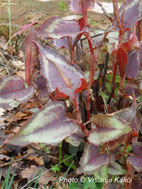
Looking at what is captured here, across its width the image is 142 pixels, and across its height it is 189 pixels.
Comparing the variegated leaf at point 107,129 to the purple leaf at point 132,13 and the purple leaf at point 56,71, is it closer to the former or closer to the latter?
the purple leaf at point 56,71

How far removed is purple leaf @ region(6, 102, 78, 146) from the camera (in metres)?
0.62

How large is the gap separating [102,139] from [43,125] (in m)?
0.18

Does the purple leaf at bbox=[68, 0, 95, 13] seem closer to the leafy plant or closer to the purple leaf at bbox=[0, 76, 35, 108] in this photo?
the purple leaf at bbox=[0, 76, 35, 108]

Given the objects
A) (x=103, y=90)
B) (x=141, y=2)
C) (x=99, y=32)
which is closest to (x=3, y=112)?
(x=103, y=90)

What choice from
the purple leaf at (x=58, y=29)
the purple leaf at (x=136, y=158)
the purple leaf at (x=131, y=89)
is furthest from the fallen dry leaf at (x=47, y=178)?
the purple leaf at (x=58, y=29)

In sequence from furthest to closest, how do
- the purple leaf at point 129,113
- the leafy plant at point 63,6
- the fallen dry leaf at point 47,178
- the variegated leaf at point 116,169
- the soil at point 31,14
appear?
the leafy plant at point 63,6 < the soil at point 31,14 < the fallen dry leaf at point 47,178 < the variegated leaf at point 116,169 < the purple leaf at point 129,113

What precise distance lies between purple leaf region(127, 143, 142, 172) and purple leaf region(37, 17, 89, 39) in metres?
0.43

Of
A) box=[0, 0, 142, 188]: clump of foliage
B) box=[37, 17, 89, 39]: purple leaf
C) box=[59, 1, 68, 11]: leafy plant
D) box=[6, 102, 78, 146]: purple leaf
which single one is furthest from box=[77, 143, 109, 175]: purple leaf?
box=[59, 1, 68, 11]: leafy plant

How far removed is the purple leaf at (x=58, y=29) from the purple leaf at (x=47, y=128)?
0.21 meters

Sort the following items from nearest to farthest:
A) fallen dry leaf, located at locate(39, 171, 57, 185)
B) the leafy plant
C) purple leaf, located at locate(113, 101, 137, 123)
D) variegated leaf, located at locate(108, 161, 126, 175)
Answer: purple leaf, located at locate(113, 101, 137, 123), variegated leaf, located at locate(108, 161, 126, 175), fallen dry leaf, located at locate(39, 171, 57, 185), the leafy plant

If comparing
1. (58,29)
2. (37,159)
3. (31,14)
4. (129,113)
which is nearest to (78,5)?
(58,29)

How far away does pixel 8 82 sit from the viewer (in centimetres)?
77

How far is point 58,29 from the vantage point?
0.73m

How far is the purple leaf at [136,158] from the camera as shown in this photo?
2.54 feet
